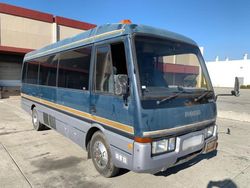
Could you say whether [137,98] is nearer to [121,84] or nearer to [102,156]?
[121,84]

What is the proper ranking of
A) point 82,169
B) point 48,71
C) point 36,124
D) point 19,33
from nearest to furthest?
point 82,169 → point 48,71 → point 36,124 → point 19,33

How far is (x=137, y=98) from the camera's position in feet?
9.66

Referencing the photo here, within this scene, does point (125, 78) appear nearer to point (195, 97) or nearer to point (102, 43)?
point (102, 43)

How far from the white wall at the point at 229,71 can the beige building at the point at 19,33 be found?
1878 inches

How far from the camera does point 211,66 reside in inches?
2522

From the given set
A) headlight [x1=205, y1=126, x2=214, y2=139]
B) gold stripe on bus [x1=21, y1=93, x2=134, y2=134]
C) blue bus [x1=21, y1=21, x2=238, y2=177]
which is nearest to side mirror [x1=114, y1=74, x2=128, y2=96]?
blue bus [x1=21, y1=21, x2=238, y2=177]

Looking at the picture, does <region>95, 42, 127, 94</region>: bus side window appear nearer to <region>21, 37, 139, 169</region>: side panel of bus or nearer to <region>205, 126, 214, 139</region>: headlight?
<region>21, 37, 139, 169</region>: side panel of bus

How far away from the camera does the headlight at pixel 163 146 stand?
3.01m

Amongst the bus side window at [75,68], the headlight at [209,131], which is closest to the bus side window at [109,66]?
the bus side window at [75,68]

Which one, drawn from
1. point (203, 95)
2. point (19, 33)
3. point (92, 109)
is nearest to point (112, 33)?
point (92, 109)

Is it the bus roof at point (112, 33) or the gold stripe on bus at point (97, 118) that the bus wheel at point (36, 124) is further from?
the bus roof at point (112, 33)

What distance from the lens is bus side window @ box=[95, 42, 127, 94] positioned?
131 inches

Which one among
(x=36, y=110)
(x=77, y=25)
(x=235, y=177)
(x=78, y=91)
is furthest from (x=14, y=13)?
(x=235, y=177)

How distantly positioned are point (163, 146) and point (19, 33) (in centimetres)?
2113
